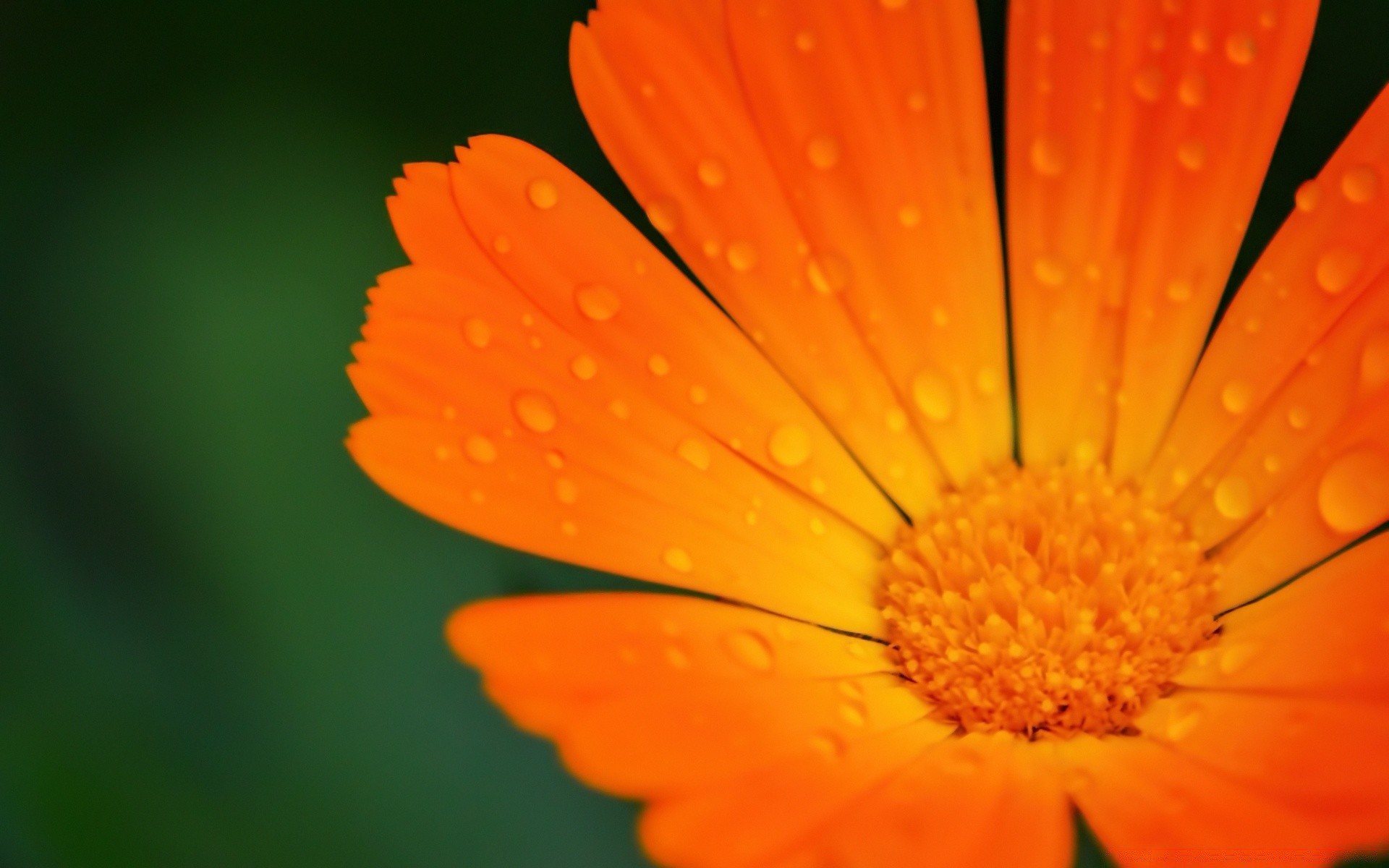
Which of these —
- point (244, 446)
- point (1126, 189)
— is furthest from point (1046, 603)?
point (244, 446)

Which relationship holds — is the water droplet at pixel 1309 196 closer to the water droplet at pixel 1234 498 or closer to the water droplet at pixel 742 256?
the water droplet at pixel 1234 498

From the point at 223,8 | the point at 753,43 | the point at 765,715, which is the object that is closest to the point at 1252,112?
the point at 753,43

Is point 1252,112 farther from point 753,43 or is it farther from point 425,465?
point 425,465

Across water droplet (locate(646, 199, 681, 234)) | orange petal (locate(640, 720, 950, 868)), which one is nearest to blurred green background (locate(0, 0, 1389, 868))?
water droplet (locate(646, 199, 681, 234))

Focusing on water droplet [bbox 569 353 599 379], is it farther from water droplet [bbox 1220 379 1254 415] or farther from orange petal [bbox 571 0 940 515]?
water droplet [bbox 1220 379 1254 415]

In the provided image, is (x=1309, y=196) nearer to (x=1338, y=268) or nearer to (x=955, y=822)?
(x=1338, y=268)

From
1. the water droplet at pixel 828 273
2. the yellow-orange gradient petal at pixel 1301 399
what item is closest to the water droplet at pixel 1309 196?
the yellow-orange gradient petal at pixel 1301 399
